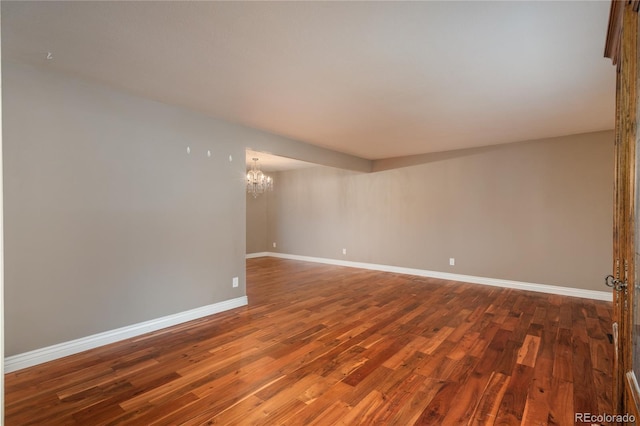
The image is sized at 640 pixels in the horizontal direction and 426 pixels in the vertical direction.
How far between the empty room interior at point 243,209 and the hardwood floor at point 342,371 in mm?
20

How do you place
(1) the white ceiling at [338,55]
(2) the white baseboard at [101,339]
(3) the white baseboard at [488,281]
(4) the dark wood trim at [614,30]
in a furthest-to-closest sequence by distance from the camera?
(3) the white baseboard at [488,281], (2) the white baseboard at [101,339], (1) the white ceiling at [338,55], (4) the dark wood trim at [614,30]

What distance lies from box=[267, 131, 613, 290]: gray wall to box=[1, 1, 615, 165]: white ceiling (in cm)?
121

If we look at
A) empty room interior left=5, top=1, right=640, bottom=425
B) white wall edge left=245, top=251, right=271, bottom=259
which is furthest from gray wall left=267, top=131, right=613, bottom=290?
white wall edge left=245, top=251, right=271, bottom=259

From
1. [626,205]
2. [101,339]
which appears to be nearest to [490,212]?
[626,205]

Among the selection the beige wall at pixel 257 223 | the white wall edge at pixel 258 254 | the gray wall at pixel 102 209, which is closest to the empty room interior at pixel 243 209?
the gray wall at pixel 102 209

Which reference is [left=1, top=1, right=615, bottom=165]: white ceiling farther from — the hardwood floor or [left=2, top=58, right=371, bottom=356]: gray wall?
the hardwood floor

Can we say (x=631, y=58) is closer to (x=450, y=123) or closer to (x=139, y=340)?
(x=450, y=123)

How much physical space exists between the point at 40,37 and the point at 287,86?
178cm

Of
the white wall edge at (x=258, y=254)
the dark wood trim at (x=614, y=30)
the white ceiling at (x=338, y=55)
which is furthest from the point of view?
the white wall edge at (x=258, y=254)

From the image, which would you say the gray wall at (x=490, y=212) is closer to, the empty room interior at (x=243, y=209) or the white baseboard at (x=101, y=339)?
the empty room interior at (x=243, y=209)

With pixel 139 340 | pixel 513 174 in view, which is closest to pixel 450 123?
pixel 513 174

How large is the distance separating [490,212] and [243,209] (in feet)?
13.4

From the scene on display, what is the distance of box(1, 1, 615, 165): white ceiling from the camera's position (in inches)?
73.6

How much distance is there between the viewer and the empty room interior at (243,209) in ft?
6.31
